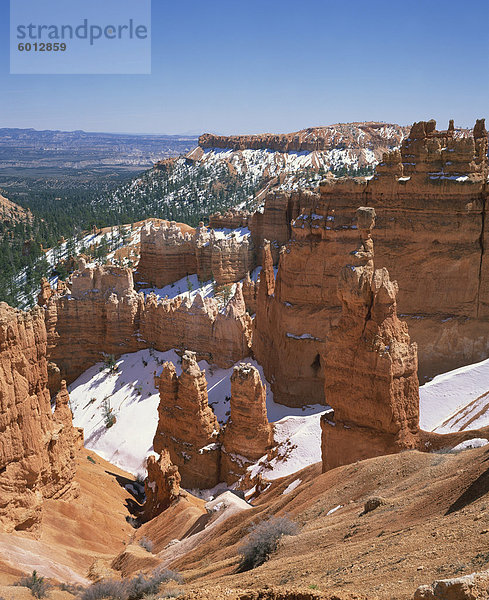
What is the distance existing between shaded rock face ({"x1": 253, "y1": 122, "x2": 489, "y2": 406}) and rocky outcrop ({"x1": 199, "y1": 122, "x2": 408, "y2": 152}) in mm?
110979

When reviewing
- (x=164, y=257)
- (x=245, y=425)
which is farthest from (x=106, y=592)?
(x=164, y=257)

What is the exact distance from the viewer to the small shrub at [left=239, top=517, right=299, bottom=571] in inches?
397

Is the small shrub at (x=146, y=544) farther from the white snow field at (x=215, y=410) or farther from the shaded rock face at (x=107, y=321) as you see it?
the shaded rock face at (x=107, y=321)

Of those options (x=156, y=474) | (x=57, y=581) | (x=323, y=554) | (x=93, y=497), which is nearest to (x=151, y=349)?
(x=156, y=474)

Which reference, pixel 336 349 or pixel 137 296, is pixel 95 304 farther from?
pixel 336 349

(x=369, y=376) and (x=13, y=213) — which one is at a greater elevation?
(x=13, y=213)

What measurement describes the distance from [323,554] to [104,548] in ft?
31.2

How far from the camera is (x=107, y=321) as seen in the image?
36969 millimetres

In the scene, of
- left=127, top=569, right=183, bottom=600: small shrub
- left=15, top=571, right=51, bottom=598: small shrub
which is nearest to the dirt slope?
left=127, top=569, right=183, bottom=600: small shrub

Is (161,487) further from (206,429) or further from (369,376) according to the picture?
(369,376)

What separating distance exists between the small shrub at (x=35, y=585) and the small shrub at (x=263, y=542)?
3.43 metres

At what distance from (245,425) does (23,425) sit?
1026 centimetres

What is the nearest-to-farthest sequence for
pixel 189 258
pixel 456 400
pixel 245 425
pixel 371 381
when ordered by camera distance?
pixel 371 381 < pixel 456 400 < pixel 245 425 < pixel 189 258

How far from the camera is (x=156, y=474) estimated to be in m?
21.3
